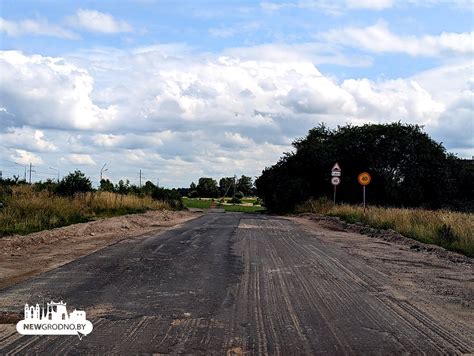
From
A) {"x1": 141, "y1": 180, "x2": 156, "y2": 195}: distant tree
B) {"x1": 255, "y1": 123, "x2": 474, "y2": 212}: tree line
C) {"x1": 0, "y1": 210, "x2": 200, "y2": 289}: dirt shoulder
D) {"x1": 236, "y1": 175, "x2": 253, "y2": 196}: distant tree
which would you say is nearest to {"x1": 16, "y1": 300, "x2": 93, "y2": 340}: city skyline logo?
{"x1": 0, "y1": 210, "x2": 200, "y2": 289}: dirt shoulder

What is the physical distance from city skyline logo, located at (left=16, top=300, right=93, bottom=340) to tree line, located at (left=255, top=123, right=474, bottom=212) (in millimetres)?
41965

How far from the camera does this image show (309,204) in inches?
1736

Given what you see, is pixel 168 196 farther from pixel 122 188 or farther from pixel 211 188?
pixel 211 188

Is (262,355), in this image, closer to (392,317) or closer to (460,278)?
(392,317)

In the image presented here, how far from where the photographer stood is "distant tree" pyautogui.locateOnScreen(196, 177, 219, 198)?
14788 cm

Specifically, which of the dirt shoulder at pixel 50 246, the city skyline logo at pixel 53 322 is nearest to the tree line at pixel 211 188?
the dirt shoulder at pixel 50 246

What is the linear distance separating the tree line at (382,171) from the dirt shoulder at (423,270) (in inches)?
1150

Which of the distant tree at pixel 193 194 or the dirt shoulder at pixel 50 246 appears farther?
the distant tree at pixel 193 194

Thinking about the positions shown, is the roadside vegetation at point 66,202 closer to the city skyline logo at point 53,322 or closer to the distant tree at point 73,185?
the distant tree at point 73,185

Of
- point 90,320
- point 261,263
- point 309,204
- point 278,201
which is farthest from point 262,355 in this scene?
point 278,201

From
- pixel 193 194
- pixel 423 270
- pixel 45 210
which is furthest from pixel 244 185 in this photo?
pixel 423 270

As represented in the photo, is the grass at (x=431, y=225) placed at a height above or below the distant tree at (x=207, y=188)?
below

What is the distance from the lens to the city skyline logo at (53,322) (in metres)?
6.04

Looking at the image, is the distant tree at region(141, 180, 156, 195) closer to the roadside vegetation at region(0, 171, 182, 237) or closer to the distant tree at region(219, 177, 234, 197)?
the roadside vegetation at region(0, 171, 182, 237)
